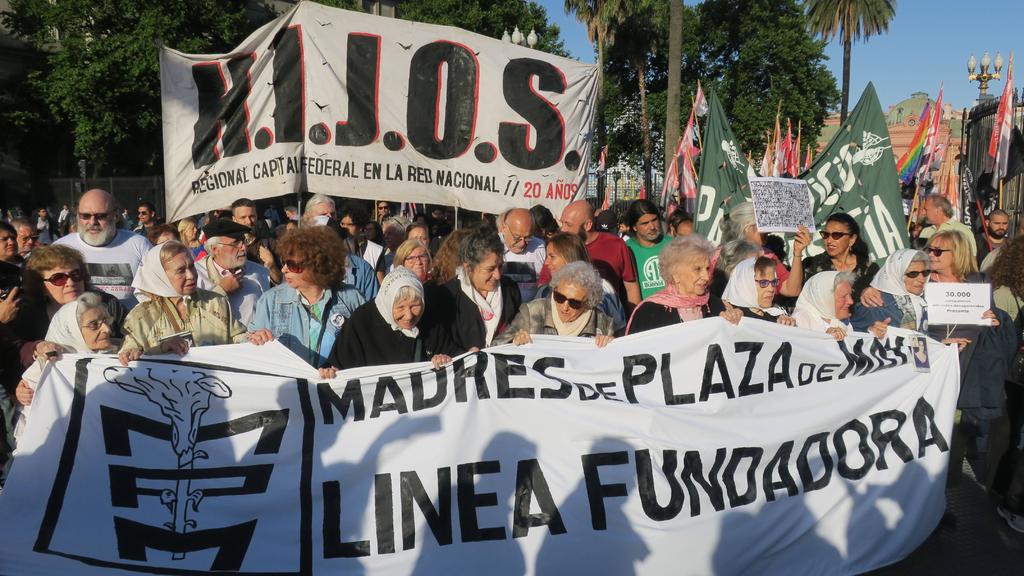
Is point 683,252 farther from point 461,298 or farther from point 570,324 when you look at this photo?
point 461,298

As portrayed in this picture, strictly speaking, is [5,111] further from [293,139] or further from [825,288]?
[825,288]

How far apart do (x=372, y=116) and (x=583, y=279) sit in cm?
221

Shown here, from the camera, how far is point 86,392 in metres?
3.94

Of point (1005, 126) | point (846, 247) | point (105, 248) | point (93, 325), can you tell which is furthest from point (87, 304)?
point (1005, 126)

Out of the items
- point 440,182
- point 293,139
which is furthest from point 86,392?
point 440,182

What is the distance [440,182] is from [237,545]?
3008 millimetres

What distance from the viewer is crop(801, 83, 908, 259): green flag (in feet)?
23.5

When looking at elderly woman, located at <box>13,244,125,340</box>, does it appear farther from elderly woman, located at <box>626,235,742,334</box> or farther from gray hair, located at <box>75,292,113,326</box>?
elderly woman, located at <box>626,235,742,334</box>

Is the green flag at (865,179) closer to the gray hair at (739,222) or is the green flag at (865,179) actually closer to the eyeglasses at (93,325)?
the gray hair at (739,222)

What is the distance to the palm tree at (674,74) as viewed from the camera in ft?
50.4

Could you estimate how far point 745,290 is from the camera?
482cm

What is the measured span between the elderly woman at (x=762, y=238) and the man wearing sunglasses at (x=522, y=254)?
136cm

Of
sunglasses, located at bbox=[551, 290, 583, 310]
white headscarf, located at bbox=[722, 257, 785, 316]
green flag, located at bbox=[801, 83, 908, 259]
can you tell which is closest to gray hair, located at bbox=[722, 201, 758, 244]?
green flag, located at bbox=[801, 83, 908, 259]

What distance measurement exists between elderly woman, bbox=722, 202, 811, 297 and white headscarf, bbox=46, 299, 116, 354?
3.71 meters
